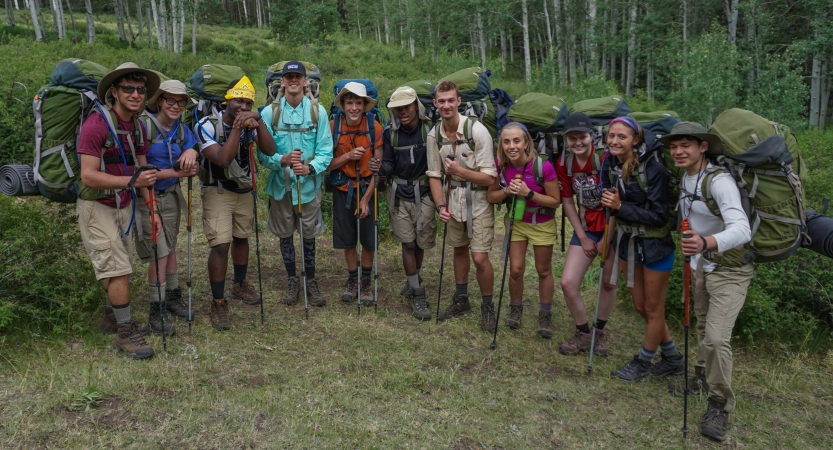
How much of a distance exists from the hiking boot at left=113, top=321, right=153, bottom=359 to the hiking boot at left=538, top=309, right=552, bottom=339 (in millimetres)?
3810

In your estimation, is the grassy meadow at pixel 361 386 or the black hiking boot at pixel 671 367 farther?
the black hiking boot at pixel 671 367

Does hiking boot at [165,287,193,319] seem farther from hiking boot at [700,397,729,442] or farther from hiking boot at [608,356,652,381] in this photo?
hiking boot at [700,397,729,442]

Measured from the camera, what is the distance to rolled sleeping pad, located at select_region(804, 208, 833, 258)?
4256 millimetres

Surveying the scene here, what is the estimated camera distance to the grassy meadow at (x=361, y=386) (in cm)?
405

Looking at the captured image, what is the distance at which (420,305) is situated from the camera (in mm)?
6355

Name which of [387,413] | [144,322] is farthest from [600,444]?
[144,322]

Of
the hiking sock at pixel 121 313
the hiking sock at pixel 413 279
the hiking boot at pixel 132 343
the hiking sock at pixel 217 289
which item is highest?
the hiking sock at pixel 121 313

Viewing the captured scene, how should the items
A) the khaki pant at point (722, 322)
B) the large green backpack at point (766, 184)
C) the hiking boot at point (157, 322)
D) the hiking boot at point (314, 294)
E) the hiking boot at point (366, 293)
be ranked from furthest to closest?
1. the hiking boot at point (366, 293)
2. the hiking boot at point (314, 294)
3. the hiking boot at point (157, 322)
4. the khaki pant at point (722, 322)
5. the large green backpack at point (766, 184)

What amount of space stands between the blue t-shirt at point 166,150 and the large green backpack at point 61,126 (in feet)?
2.20

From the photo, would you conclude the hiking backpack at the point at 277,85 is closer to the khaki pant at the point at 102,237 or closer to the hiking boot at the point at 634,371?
the khaki pant at the point at 102,237

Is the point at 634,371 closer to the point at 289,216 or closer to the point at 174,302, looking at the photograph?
the point at 289,216

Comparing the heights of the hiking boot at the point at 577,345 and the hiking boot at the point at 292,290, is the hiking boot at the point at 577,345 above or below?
below

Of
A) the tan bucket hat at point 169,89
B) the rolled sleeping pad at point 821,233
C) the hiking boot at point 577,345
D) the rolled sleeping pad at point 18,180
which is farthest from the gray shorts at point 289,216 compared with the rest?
the rolled sleeping pad at point 821,233

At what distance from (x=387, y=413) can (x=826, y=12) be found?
3336 cm
